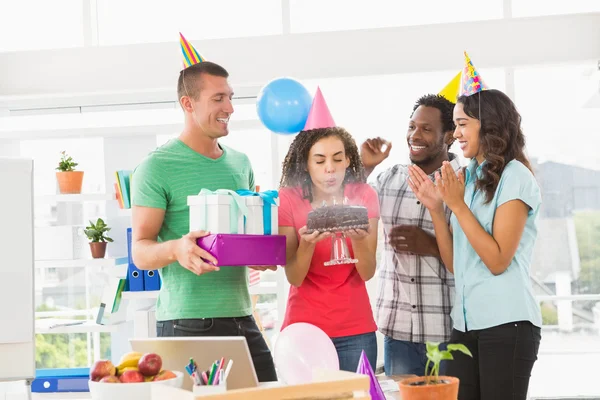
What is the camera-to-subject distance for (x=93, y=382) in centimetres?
155

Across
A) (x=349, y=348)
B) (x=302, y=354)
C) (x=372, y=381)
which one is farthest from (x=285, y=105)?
(x=372, y=381)

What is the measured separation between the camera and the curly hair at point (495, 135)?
228 centimetres

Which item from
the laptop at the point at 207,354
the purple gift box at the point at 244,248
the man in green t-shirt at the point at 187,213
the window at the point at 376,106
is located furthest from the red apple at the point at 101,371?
the window at the point at 376,106

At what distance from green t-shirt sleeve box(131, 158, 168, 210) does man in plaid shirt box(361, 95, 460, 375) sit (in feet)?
Answer: 2.69

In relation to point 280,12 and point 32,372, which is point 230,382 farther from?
point 280,12

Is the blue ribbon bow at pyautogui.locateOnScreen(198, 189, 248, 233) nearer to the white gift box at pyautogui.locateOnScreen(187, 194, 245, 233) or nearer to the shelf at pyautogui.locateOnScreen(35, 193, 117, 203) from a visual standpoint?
the white gift box at pyautogui.locateOnScreen(187, 194, 245, 233)

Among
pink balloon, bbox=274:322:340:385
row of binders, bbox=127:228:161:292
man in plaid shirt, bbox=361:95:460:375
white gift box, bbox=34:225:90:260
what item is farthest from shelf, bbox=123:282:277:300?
pink balloon, bbox=274:322:340:385

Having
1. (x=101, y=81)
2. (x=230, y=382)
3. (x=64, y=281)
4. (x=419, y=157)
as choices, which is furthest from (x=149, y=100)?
(x=230, y=382)

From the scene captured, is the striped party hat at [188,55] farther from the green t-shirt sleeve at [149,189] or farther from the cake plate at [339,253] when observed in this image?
the cake plate at [339,253]

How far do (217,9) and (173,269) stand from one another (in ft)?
8.60

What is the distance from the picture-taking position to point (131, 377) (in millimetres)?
1542

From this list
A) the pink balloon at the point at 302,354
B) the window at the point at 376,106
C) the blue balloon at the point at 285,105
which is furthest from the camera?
the window at the point at 376,106

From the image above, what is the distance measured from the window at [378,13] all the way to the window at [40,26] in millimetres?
1383

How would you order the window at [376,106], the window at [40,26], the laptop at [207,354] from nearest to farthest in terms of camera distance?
the laptop at [207,354], the window at [376,106], the window at [40,26]
